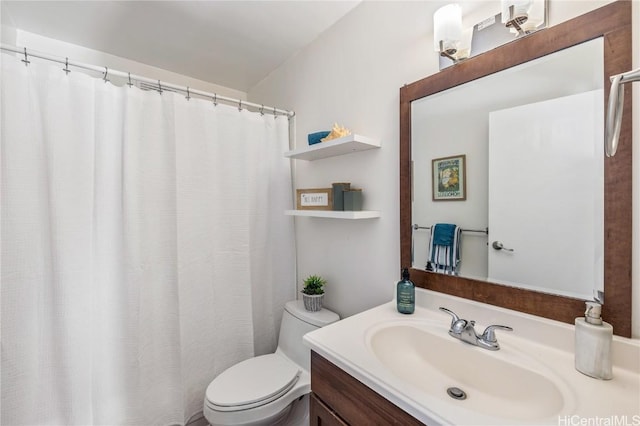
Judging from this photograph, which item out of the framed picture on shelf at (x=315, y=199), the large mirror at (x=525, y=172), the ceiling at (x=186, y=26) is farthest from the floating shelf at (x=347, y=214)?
the ceiling at (x=186, y=26)

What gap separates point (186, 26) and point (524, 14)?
163 centimetres

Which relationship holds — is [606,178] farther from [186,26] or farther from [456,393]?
[186,26]

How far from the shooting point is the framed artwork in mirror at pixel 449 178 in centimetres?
105

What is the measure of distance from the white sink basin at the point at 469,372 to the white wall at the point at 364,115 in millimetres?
339

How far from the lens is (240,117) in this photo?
1712 millimetres

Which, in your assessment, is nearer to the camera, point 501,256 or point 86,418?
point 501,256

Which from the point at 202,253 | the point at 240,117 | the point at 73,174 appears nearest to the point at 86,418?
the point at 202,253

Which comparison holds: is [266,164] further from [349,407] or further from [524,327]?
[524,327]

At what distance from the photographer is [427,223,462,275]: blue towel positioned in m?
1.06

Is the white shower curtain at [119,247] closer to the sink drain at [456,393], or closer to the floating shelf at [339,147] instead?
the floating shelf at [339,147]

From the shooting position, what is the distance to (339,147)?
4.42ft

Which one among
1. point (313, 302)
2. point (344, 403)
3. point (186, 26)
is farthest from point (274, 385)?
point (186, 26)

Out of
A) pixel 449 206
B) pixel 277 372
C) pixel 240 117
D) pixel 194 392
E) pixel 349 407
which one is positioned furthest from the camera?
pixel 240 117

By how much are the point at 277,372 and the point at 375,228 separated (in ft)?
2.86
